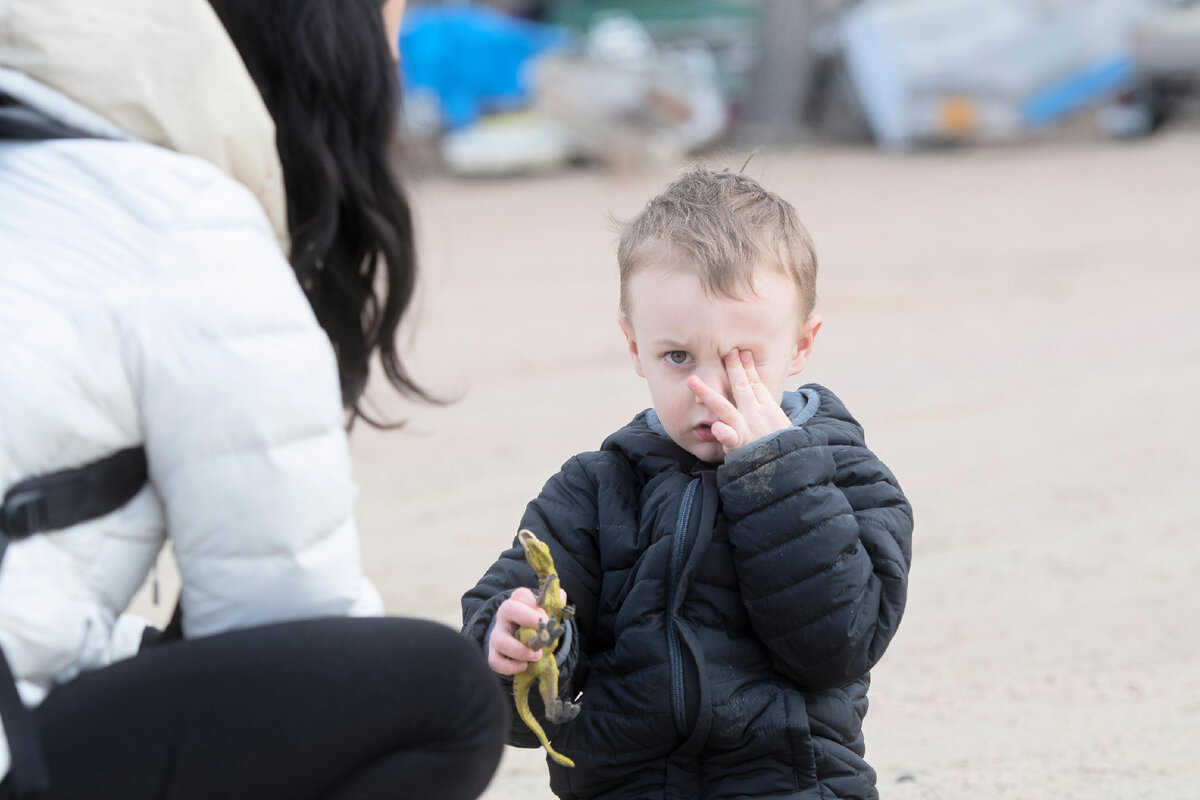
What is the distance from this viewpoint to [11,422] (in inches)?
57.2

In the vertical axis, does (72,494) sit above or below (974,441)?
above

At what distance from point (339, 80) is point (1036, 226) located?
8282 millimetres

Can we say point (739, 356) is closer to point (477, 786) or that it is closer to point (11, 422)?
point (477, 786)

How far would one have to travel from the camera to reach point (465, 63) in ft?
49.4

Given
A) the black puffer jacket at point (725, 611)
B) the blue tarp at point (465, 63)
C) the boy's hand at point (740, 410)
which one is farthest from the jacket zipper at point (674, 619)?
the blue tarp at point (465, 63)

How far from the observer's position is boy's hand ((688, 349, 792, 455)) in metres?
1.86

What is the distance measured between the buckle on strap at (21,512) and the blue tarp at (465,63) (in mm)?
13995

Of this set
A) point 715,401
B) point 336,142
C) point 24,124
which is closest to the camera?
point 24,124

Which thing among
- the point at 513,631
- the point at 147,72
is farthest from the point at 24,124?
the point at 513,631

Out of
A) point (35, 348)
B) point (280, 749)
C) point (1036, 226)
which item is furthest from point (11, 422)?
point (1036, 226)

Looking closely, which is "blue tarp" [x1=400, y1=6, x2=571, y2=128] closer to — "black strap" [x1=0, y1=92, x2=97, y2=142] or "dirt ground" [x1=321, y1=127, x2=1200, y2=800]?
"dirt ground" [x1=321, y1=127, x2=1200, y2=800]

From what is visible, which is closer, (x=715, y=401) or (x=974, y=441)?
(x=715, y=401)

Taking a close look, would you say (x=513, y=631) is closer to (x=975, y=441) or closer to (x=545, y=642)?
(x=545, y=642)

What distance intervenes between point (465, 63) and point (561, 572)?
45.0 feet
